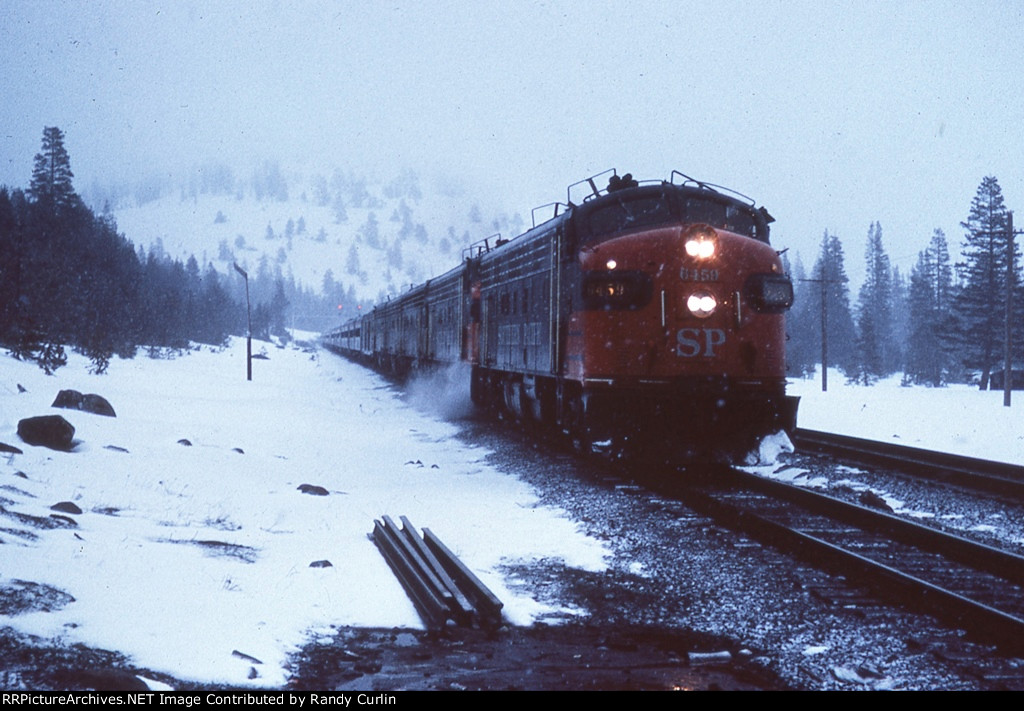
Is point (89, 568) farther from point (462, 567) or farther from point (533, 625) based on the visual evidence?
point (533, 625)

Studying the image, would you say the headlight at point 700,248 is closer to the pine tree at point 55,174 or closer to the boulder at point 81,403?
the boulder at point 81,403

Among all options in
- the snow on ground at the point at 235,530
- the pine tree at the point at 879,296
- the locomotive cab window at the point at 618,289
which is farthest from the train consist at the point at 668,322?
the pine tree at the point at 879,296

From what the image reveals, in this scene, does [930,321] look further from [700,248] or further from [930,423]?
[700,248]

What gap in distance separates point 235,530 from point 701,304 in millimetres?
Answer: 5767

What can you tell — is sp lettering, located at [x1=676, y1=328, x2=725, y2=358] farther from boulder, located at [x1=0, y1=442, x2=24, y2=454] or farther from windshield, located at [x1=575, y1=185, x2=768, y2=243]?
boulder, located at [x1=0, y1=442, x2=24, y2=454]

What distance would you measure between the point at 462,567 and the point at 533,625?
1.10 m

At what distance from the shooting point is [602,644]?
524cm

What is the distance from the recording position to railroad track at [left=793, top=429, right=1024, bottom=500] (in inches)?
422

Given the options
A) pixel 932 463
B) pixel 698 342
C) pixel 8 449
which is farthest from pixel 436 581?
pixel 932 463

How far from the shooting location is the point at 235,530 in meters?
8.38

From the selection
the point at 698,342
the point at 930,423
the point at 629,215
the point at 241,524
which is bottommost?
the point at 241,524

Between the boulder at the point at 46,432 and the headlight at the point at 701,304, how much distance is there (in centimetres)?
806

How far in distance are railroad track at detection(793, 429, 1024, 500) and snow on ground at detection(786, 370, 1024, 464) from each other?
6.07ft

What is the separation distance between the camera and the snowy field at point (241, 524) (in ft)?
16.5
